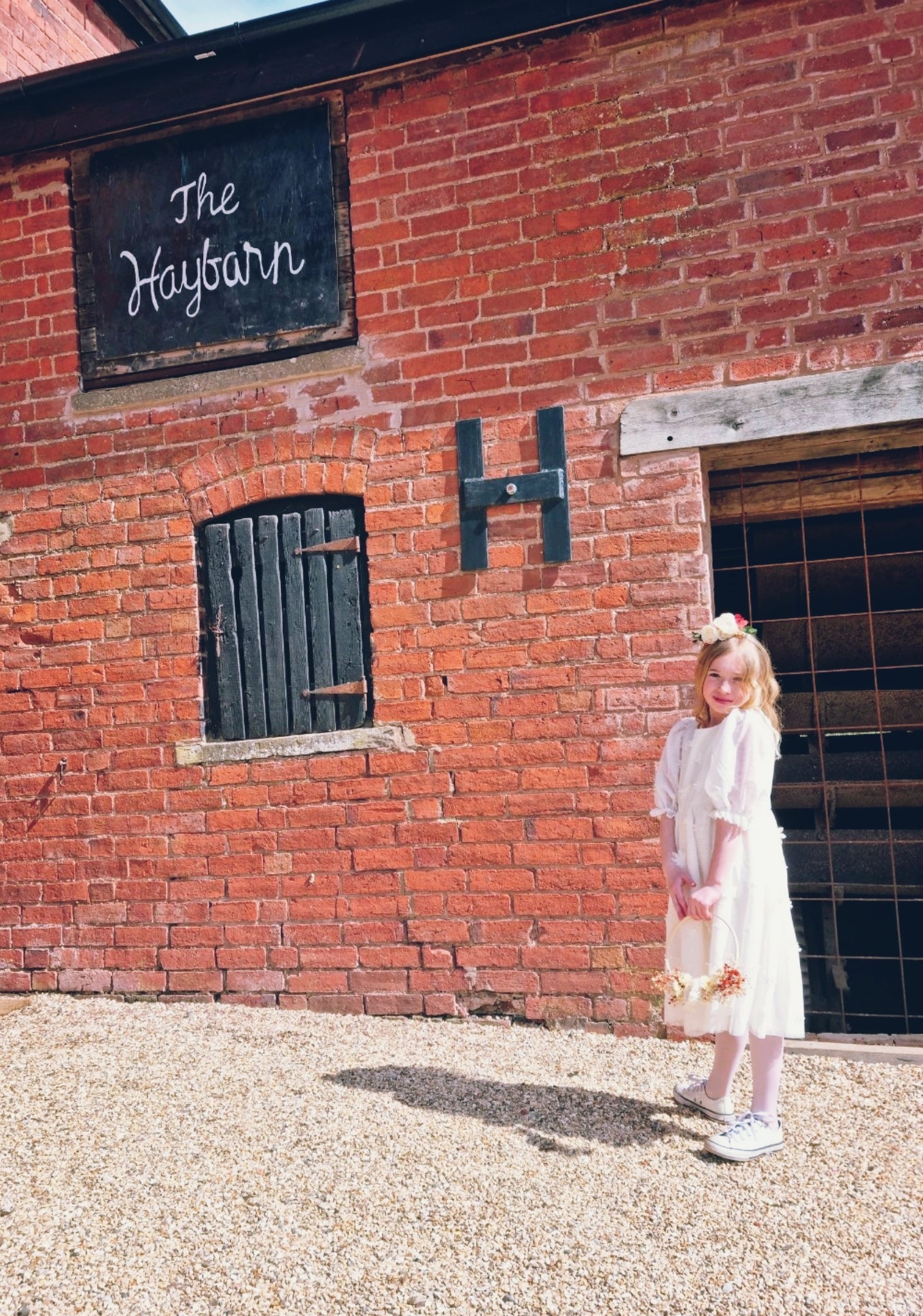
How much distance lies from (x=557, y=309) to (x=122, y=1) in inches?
225

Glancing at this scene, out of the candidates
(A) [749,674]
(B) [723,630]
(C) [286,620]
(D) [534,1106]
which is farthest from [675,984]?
(C) [286,620]

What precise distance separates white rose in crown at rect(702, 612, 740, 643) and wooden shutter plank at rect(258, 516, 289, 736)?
2434 mm

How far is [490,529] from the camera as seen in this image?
479 cm

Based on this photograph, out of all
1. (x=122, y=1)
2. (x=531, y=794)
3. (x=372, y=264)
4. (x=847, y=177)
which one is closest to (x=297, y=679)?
(x=531, y=794)

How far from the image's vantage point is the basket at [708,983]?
3.08m

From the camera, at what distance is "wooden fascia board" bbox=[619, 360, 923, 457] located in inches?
169

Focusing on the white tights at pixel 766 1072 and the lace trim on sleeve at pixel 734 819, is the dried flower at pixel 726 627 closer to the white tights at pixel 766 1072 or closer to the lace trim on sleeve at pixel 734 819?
the lace trim on sleeve at pixel 734 819

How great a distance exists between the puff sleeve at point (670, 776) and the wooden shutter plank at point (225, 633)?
246 cm

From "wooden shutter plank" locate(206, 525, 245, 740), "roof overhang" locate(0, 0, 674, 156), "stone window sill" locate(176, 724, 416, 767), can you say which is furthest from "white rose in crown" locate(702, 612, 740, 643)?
"roof overhang" locate(0, 0, 674, 156)

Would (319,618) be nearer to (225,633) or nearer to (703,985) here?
(225,633)

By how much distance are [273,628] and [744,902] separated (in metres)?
2.78

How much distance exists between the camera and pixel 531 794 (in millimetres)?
4676

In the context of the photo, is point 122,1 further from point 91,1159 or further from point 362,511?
point 91,1159

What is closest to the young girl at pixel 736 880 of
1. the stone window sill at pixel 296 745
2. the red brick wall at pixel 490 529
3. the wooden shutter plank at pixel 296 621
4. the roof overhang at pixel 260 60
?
the red brick wall at pixel 490 529
